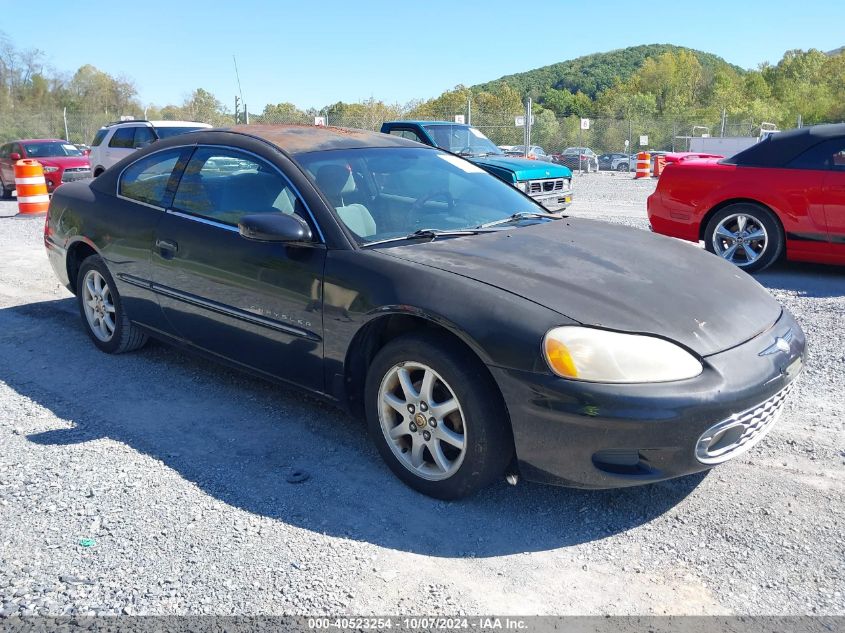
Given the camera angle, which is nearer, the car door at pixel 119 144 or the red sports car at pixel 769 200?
the red sports car at pixel 769 200

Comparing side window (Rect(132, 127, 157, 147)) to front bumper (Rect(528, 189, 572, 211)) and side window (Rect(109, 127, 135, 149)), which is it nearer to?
side window (Rect(109, 127, 135, 149))

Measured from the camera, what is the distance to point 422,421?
3111 mm

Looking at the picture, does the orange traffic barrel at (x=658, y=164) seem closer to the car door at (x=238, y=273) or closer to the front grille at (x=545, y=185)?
the front grille at (x=545, y=185)

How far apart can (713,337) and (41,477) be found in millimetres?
3030

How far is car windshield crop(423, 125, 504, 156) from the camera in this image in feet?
40.8

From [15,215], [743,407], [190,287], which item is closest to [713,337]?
[743,407]

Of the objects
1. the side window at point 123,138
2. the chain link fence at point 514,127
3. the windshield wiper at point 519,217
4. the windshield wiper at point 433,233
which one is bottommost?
the windshield wiper at point 433,233

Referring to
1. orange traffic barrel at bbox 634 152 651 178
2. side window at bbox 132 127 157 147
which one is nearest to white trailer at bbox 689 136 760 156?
orange traffic barrel at bbox 634 152 651 178

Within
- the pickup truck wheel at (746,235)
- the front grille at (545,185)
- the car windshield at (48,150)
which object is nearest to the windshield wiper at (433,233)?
the pickup truck wheel at (746,235)

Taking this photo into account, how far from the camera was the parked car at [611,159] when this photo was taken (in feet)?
132

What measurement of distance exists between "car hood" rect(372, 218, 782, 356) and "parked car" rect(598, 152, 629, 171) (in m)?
38.2

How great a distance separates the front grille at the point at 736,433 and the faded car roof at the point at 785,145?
514 cm

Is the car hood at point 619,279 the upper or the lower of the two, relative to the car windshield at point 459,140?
lower

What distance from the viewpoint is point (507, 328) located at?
2.83 meters
